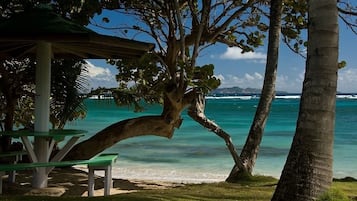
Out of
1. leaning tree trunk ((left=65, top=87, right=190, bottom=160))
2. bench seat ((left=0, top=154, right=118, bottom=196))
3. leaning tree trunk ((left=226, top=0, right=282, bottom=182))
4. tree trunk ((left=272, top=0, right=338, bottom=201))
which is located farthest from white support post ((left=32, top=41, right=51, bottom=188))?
leaning tree trunk ((left=226, top=0, right=282, bottom=182))

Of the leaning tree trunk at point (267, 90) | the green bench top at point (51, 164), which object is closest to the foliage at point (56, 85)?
the green bench top at point (51, 164)

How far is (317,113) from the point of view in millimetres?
4328

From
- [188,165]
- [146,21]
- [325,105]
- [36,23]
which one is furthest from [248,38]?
[188,165]

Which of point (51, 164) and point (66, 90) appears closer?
point (51, 164)

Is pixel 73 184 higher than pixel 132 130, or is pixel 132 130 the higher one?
pixel 132 130

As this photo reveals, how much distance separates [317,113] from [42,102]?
427 centimetres

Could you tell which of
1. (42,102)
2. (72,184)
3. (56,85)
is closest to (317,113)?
(42,102)

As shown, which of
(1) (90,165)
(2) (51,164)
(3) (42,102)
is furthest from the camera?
(1) (90,165)

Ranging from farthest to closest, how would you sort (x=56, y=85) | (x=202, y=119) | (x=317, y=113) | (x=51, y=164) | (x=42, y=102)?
1. (x=202, y=119)
2. (x=56, y=85)
3. (x=42, y=102)
4. (x=51, y=164)
5. (x=317, y=113)

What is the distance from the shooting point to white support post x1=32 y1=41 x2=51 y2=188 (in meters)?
7.02

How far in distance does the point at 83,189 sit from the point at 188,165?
1109 centimetres

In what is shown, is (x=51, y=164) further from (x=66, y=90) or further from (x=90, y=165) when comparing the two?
(x=66, y=90)

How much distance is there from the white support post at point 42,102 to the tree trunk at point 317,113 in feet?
13.3

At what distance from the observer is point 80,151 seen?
36.8 feet
